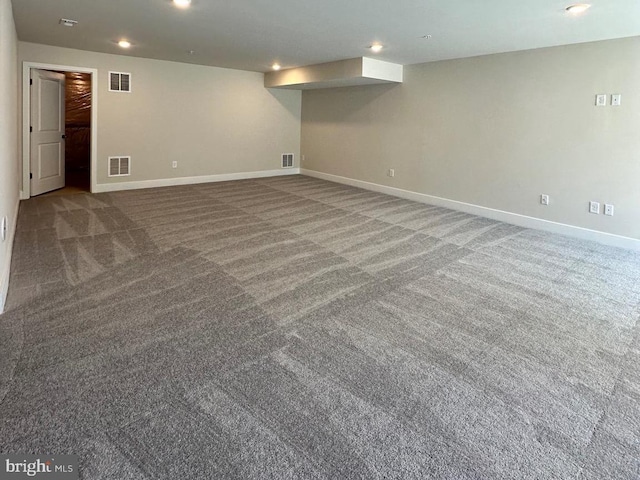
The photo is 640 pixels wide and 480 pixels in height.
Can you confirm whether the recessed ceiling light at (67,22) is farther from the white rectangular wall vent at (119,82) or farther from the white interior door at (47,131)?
the white rectangular wall vent at (119,82)

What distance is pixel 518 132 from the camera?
560cm

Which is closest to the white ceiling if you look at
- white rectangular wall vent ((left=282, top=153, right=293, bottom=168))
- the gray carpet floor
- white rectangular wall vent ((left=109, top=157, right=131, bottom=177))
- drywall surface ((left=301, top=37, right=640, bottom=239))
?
drywall surface ((left=301, top=37, right=640, bottom=239))

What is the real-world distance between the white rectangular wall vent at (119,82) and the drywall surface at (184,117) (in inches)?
2.5

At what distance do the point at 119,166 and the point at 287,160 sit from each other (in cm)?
369

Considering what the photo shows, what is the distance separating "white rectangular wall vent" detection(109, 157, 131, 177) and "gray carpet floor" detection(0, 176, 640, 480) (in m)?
2.78

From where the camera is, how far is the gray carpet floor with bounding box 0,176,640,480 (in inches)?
64.5

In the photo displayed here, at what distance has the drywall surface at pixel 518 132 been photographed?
15.5 feet

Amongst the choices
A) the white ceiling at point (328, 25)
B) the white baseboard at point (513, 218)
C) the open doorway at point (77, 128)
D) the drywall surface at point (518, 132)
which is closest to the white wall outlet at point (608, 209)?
the drywall surface at point (518, 132)

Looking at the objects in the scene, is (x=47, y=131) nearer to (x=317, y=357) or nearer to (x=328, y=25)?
(x=328, y=25)

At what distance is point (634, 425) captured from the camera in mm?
1882

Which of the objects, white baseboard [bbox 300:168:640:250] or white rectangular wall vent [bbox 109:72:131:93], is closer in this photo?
white baseboard [bbox 300:168:640:250]

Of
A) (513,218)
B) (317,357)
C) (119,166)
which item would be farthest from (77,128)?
(317,357)

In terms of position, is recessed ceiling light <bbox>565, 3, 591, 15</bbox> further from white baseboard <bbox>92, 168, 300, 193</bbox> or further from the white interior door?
the white interior door

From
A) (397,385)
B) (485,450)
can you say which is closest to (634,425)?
(485,450)
